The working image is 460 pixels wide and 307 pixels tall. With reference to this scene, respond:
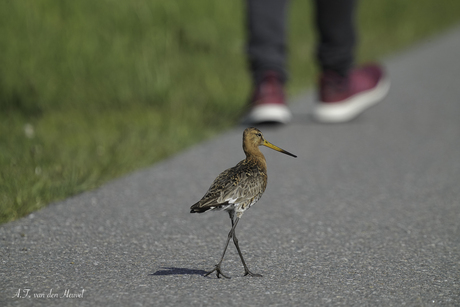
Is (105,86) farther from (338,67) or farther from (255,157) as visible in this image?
(255,157)

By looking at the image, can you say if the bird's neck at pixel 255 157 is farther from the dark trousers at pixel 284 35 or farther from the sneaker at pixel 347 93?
the sneaker at pixel 347 93

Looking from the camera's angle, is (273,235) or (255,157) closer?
(255,157)

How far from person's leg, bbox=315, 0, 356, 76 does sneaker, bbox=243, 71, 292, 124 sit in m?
0.64

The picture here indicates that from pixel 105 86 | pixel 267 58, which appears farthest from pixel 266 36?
pixel 105 86

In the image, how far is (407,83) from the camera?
351 inches

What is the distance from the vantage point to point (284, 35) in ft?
20.0

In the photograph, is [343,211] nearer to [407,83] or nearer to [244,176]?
[244,176]

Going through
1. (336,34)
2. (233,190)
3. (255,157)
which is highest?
(336,34)

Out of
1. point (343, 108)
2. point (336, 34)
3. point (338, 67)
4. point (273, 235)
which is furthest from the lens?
point (343, 108)

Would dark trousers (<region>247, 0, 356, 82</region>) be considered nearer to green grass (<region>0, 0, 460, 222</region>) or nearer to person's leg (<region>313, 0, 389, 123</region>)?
person's leg (<region>313, 0, 389, 123</region>)

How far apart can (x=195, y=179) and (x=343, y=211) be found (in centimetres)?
114

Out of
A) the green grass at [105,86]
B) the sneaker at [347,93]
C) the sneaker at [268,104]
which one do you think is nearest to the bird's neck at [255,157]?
the green grass at [105,86]

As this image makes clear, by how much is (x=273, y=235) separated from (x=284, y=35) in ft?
9.49

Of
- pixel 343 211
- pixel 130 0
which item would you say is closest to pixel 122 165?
pixel 343 211
